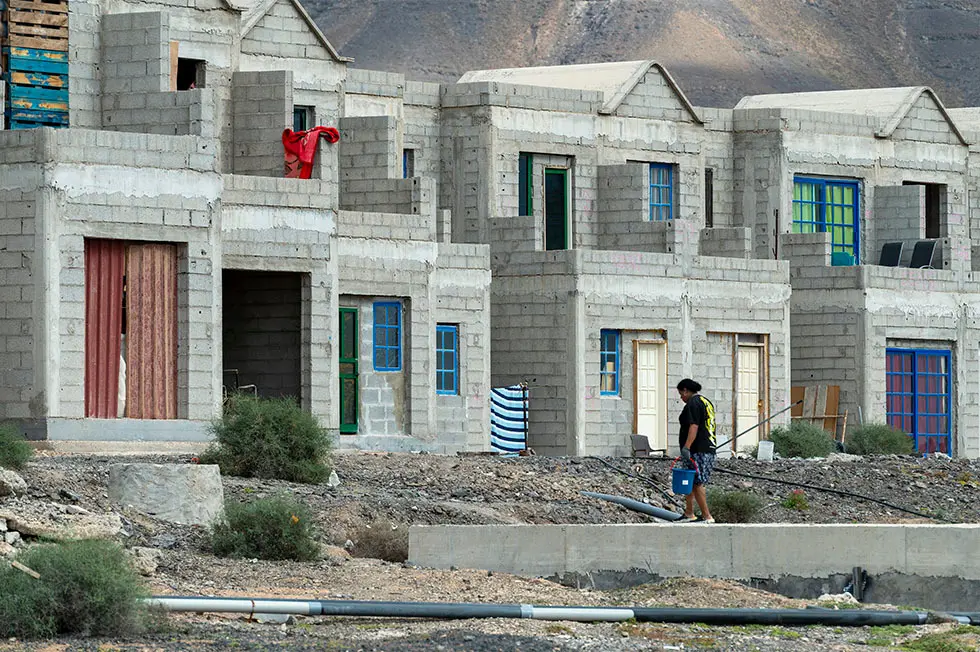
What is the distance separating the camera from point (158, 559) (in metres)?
19.2

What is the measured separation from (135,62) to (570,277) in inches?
355

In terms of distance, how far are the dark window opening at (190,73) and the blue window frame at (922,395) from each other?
48.0 feet

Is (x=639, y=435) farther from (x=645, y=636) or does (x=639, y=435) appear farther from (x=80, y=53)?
(x=645, y=636)

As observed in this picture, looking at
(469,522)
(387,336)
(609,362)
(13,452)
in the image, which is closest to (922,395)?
(609,362)

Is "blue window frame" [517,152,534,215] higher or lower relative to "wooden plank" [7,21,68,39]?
lower

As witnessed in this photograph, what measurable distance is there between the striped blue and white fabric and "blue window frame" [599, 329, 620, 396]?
4.74 ft

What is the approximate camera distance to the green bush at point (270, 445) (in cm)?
2638

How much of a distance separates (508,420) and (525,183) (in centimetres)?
636

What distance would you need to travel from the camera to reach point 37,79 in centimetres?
3109

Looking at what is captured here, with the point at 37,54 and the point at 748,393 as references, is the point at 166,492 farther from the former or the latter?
the point at 748,393

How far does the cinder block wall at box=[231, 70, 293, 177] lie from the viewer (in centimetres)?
3391

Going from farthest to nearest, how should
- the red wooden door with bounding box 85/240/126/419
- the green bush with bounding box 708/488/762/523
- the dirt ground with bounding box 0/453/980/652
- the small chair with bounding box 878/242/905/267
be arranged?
the small chair with bounding box 878/242/905/267
the red wooden door with bounding box 85/240/126/419
the green bush with bounding box 708/488/762/523
the dirt ground with bounding box 0/453/980/652

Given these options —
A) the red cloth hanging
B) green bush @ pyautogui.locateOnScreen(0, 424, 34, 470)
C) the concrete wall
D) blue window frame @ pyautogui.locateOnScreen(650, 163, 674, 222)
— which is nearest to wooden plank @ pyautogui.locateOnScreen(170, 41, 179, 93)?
the red cloth hanging

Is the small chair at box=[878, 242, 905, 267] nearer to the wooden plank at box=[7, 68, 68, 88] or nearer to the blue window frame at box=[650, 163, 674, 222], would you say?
the blue window frame at box=[650, 163, 674, 222]
